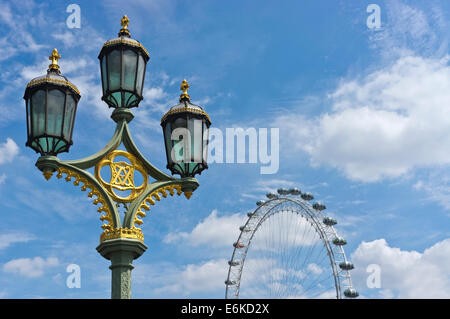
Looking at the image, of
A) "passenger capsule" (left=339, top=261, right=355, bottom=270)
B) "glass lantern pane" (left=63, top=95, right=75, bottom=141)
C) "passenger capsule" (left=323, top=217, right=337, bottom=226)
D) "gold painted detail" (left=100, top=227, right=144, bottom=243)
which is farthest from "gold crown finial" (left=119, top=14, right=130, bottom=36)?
"passenger capsule" (left=323, top=217, right=337, bottom=226)

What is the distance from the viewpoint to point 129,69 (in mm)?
7340

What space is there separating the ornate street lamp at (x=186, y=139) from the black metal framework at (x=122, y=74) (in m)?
0.54

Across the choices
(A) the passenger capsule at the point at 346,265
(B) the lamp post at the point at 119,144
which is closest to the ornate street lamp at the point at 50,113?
(B) the lamp post at the point at 119,144

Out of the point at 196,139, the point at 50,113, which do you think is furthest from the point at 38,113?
the point at 196,139

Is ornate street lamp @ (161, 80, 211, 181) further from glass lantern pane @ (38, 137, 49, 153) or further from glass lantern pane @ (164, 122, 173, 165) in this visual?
glass lantern pane @ (38, 137, 49, 153)

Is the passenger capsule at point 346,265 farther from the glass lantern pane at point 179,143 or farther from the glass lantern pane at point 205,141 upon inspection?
the glass lantern pane at point 179,143

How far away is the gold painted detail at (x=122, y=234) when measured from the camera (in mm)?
6574

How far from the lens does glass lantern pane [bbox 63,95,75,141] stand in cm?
675

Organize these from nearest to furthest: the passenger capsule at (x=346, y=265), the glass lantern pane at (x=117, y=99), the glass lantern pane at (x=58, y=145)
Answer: the glass lantern pane at (x=58, y=145)
the glass lantern pane at (x=117, y=99)
the passenger capsule at (x=346, y=265)

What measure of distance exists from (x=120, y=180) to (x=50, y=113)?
1.11 meters

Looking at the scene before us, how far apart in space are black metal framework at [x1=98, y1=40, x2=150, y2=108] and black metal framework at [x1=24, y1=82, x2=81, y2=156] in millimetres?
624

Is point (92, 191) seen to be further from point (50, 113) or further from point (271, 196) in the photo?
point (271, 196)
